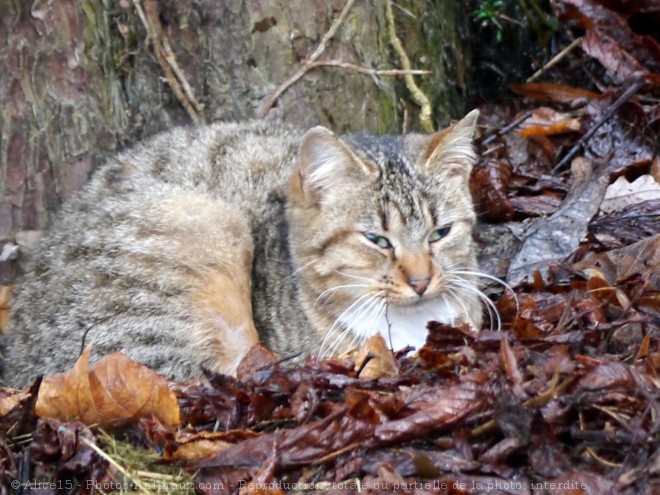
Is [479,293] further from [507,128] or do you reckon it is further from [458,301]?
[507,128]

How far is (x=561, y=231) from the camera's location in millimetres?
5145

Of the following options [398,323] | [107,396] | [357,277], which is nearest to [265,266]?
[357,277]

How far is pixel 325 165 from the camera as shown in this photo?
4559mm

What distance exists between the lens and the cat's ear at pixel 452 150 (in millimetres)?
4629

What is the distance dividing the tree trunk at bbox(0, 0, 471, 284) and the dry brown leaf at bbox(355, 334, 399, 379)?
82.3 inches

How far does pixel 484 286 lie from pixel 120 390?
2232 millimetres

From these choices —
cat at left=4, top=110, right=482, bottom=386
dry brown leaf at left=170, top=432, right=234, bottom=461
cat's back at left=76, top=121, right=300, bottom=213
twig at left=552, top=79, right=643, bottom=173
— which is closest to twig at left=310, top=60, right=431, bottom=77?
cat's back at left=76, top=121, right=300, bottom=213

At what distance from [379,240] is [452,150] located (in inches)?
24.5

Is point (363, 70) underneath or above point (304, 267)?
above

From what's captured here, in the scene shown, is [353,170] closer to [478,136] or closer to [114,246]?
[114,246]

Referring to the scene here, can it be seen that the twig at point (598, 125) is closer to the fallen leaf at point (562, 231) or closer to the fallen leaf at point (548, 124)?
the fallen leaf at point (548, 124)

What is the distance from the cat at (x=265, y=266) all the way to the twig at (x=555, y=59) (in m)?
2.23

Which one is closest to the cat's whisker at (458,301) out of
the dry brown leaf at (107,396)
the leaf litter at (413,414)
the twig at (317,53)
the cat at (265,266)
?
the cat at (265,266)

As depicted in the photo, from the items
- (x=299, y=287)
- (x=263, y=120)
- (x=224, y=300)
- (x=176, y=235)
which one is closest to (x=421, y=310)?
(x=299, y=287)
